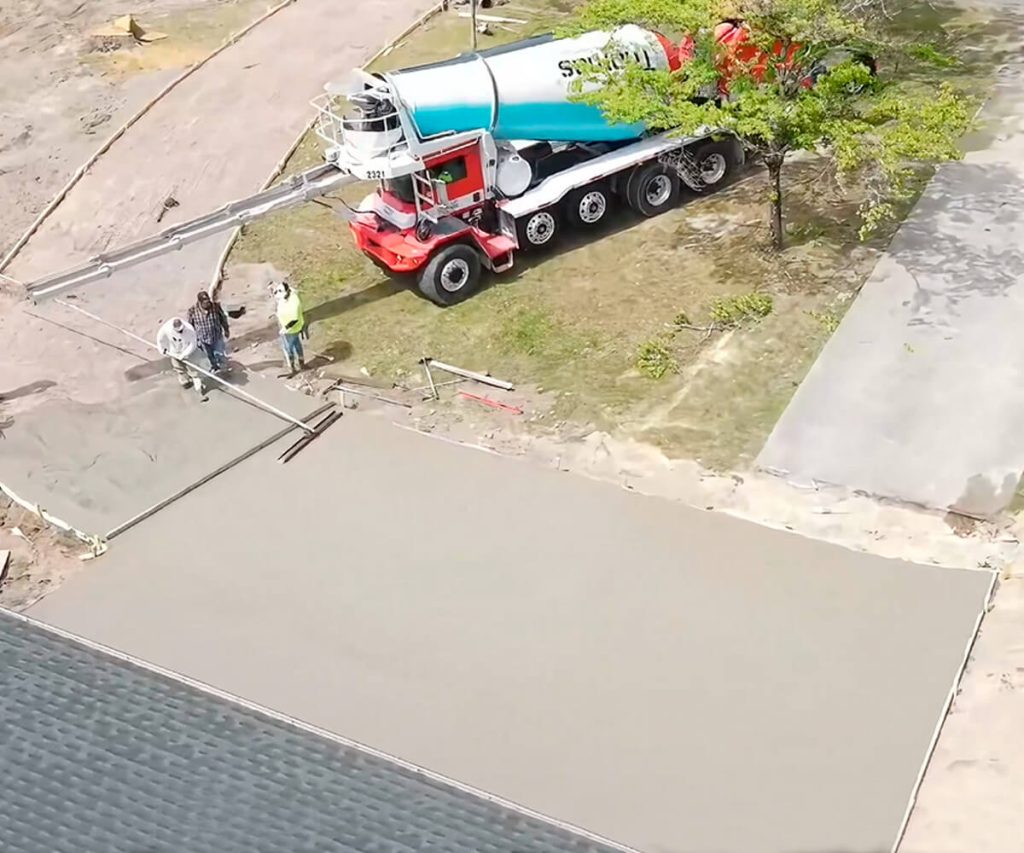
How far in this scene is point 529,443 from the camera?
46.9 feet

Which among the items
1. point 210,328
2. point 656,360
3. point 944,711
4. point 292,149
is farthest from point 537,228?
point 944,711

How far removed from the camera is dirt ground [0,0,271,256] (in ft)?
69.7

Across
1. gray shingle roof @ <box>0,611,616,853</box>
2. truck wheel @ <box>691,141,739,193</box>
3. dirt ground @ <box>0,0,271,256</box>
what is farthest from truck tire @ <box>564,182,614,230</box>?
gray shingle roof @ <box>0,611,616,853</box>

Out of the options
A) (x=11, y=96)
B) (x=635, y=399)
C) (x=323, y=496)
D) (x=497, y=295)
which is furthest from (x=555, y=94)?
(x=11, y=96)

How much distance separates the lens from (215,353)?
50.4 feet

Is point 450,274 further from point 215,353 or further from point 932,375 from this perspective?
point 932,375

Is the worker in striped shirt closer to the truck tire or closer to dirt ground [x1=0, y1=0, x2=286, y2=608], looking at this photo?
dirt ground [x1=0, y1=0, x2=286, y2=608]

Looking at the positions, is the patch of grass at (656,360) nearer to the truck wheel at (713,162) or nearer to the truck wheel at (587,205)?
the truck wheel at (587,205)

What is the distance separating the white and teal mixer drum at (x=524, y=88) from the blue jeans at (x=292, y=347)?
11.1 ft

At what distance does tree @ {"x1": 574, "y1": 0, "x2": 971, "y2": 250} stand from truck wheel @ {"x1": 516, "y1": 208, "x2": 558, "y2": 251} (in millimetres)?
1872

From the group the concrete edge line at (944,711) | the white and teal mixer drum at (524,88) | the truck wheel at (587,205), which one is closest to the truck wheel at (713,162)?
the white and teal mixer drum at (524,88)

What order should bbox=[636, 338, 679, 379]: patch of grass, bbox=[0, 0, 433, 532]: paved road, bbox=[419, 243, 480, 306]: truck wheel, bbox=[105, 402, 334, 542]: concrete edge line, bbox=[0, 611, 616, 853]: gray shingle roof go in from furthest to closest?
bbox=[419, 243, 480, 306]: truck wheel < bbox=[636, 338, 679, 379]: patch of grass < bbox=[0, 0, 433, 532]: paved road < bbox=[105, 402, 334, 542]: concrete edge line < bbox=[0, 611, 616, 853]: gray shingle roof

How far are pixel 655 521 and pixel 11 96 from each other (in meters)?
18.5

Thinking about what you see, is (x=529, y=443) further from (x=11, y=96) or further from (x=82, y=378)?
(x=11, y=96)
